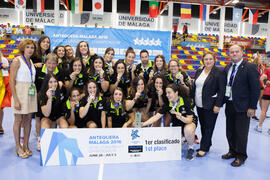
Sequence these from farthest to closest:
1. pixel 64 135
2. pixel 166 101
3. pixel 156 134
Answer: pixel 166 101
pixel 156 134
pixel 64 135

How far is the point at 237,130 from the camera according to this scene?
2.94 m

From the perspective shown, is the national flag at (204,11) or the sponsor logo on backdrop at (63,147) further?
the national flag at (204,11)

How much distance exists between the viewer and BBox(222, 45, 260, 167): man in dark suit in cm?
274

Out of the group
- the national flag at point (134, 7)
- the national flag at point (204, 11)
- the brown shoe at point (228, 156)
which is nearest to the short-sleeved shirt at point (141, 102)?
the brown shoe at point (228, 156)

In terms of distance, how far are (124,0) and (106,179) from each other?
19.1 metres

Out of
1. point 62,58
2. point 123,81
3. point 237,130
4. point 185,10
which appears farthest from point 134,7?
point 237,130

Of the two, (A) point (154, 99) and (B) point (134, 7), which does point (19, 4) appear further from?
(A) point (154, 99)

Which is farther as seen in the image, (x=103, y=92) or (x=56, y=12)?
(x=56, y=12)

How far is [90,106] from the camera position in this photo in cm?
316

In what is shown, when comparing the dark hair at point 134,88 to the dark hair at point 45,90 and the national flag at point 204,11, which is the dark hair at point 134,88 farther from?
the national flag at point 204,11

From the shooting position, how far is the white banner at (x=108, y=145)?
267 cm

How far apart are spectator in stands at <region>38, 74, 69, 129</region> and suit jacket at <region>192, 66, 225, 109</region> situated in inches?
83.6

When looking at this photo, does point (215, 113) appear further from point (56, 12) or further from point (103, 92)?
point (56, 12)

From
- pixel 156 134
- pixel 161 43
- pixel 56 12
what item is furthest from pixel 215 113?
Answer: pixel 56 12
